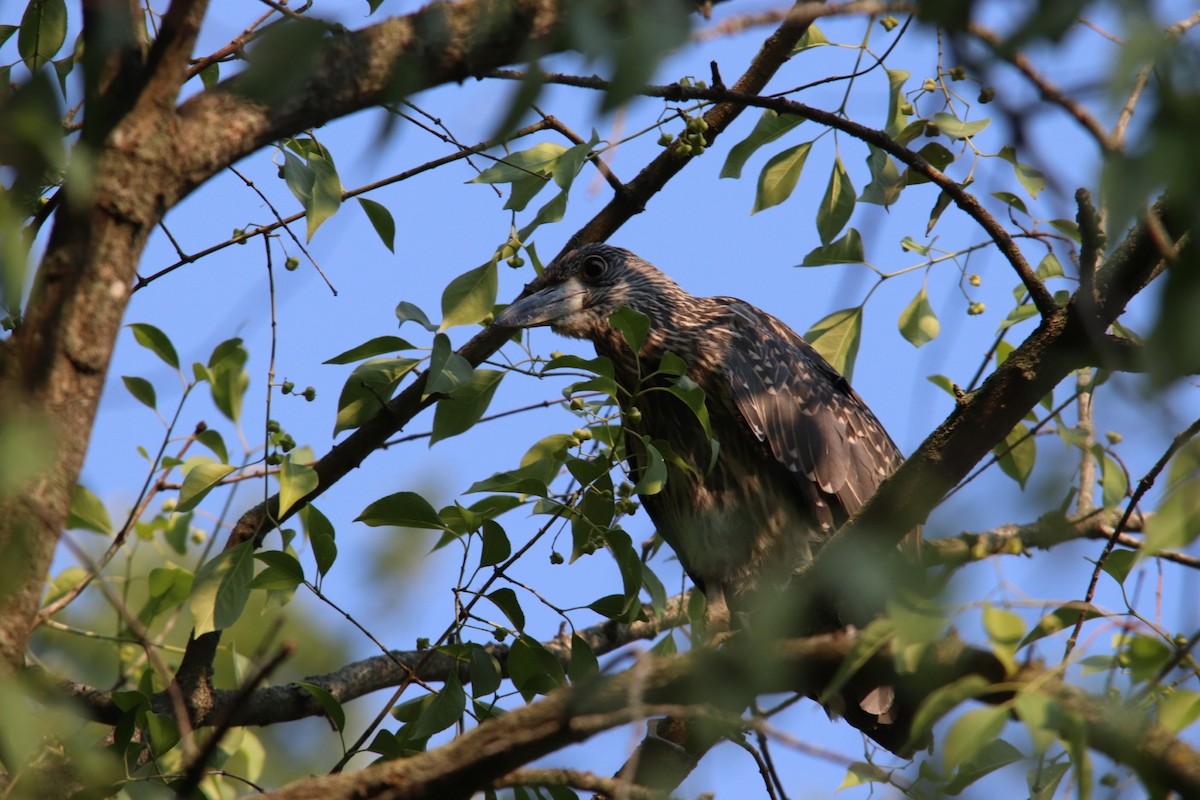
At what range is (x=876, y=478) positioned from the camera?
5.24m

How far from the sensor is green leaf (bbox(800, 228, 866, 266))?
13.1 feet

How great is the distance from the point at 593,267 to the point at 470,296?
2.25 meters

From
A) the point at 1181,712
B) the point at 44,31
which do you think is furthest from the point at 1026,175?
the point at 44,31

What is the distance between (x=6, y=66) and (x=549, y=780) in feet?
8.26

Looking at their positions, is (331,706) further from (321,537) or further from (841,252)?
(841,252)

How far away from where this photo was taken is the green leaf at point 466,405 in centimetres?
322

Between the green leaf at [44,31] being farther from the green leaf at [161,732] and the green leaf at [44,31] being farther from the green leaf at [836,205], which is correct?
the green leaf at [836,205]

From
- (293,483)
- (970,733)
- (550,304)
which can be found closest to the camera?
(970,733)

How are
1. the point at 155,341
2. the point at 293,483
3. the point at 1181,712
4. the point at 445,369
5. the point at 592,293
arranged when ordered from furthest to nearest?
the point at 592,293 → the point at 155,341 → the point at 293,483 → the point at 445,369 → the point at 1181,712

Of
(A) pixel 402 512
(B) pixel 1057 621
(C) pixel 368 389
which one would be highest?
(C) pixel 368 389

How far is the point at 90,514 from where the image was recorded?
3932 mm

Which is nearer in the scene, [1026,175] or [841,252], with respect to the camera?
[1026,175]

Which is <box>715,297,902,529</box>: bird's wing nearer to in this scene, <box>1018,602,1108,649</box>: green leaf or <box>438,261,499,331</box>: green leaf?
<box>438,261,499,331</box>: green leaf

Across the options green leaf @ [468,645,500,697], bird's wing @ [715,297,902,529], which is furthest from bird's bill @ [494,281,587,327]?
green leaf @ [468,645,500,697]
